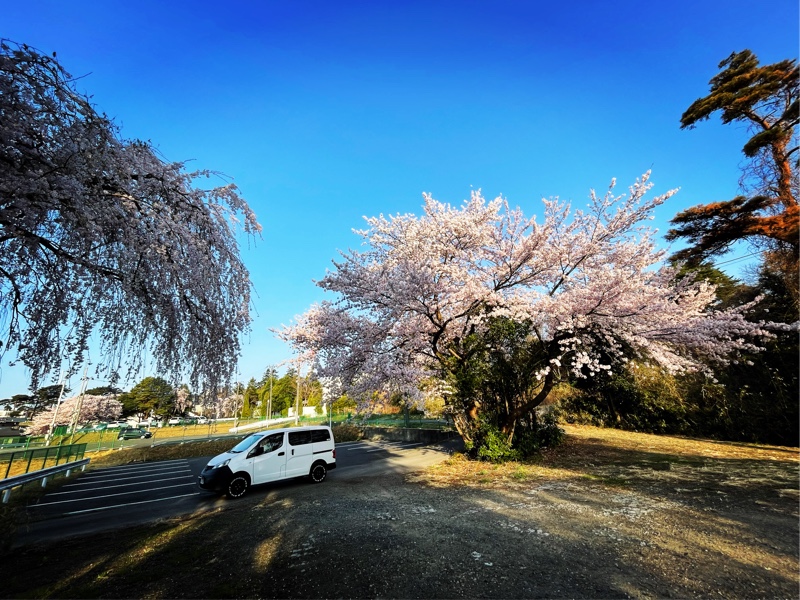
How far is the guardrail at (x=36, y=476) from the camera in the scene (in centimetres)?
883

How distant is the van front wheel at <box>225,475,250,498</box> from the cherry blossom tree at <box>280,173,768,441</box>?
13.9 ft

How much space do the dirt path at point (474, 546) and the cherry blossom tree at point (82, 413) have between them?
137ft

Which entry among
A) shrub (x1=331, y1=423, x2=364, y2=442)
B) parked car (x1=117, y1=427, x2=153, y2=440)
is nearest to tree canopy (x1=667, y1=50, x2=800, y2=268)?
shrub (x1=331, y1=423, x2=364, y2=442)

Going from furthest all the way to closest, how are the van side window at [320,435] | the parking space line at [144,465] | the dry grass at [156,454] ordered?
the dry grass at [156,454]
the parking space line at [144,465]
the van side window at [320,435]

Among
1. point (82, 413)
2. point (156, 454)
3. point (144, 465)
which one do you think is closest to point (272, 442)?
point (144, 465)

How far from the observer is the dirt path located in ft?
12.4

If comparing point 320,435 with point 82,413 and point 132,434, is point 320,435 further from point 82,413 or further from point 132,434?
point 82,413

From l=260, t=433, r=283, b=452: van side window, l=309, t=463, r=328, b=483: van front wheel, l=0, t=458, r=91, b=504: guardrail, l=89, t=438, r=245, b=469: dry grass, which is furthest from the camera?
l=89, t=438, r=245, b=469: dry grass

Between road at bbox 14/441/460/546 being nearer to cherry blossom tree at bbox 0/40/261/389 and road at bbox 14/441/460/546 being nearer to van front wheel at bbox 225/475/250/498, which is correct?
van front wheel at bbox 225/475/250/498

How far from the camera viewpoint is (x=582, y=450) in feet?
42.4

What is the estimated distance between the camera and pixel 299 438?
436 inches

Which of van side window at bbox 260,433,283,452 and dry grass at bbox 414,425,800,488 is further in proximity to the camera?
van side window at bbox 260,433,283,452

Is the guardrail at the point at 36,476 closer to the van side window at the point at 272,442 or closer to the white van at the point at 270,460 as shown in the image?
the white van at the point at 270,460

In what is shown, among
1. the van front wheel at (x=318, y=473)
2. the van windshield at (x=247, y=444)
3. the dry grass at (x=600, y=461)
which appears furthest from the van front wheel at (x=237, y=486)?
the dry grass at (x=600, y=461)
